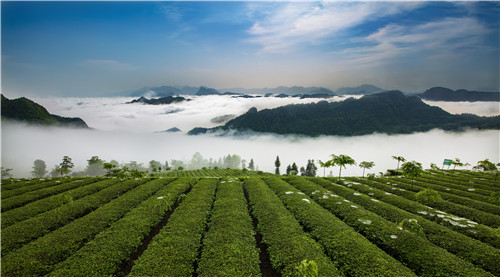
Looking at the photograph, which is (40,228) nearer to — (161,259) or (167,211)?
(167,211)

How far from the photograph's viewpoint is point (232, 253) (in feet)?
44.4

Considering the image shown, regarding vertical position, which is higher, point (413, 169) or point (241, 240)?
point (413, 169)

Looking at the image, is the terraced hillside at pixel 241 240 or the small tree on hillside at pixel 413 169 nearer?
the terraced hillside at pixel 241 240

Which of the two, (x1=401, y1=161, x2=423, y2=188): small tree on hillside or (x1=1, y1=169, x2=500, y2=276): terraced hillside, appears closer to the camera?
(x1=1, y1=169, x2=500, y2=276): terraced hillside

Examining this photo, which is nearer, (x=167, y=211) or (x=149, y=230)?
(x=149, y=230)

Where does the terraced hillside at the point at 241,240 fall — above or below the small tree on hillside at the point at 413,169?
below

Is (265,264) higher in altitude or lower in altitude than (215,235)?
lower

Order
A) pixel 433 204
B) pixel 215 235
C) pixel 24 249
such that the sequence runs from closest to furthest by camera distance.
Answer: pixel 24 249, pixel 215 235, pixel 433 204

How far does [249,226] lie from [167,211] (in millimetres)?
11003

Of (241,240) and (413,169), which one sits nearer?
(241,240)

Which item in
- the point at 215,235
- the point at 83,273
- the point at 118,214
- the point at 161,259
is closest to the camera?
the point at 83,273

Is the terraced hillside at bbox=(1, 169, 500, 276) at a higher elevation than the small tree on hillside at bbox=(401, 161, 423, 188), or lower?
lower

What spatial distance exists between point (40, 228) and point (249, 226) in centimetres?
1858

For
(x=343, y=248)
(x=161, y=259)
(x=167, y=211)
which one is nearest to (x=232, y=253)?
(x=161, y=259)
